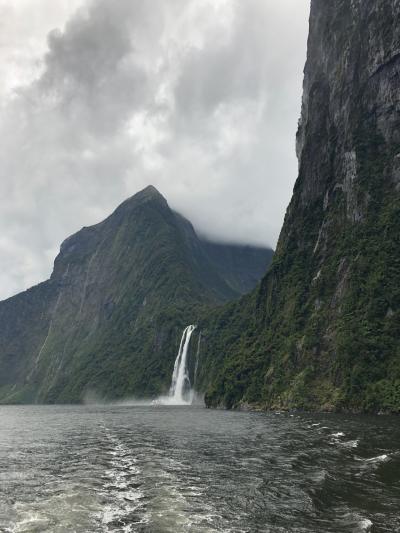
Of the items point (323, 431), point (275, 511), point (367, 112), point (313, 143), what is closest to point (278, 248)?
point (313, 143)

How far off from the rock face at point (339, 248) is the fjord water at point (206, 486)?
5518cm

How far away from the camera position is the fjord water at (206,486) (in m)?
20.1

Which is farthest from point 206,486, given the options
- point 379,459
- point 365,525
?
point 379,459

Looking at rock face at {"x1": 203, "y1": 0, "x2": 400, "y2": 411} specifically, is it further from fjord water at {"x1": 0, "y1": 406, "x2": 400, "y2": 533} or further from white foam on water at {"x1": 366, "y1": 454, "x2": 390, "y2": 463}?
fjord water at {"x1": 0, "y1": 406, "x2": 400, "y2": 533}

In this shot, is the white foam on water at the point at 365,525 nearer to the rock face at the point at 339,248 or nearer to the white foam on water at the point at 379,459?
the white foam on water at the point at 379,459

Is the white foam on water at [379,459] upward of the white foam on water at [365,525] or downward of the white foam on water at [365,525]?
upward

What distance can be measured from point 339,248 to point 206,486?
383ft

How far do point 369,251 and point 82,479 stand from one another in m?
107

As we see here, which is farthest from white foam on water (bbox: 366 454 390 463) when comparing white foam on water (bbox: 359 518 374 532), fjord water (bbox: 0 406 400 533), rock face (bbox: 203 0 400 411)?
rock face (bbox: 203 0 400 411)

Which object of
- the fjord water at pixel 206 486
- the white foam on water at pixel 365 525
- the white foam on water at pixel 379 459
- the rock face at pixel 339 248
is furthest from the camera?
the rock face at pixel 339 248

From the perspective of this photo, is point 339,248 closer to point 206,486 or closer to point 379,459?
point 379,459

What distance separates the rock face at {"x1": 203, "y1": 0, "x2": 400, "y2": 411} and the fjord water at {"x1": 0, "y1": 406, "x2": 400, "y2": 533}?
181ft

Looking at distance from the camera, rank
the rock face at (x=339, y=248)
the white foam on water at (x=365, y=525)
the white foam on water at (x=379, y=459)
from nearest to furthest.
→ the white foam on water at (x=365, y=525), the white foam on water at (x=379, y=459), the rock face at (x=339, y=248)

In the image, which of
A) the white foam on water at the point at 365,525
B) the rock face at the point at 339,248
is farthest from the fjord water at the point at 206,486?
the rock face at the point at 339,248
